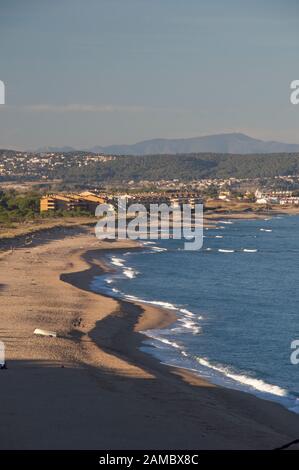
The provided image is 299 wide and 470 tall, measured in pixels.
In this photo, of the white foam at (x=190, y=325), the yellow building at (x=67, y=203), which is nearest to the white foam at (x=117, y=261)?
the white foam at (x=190, y=325)

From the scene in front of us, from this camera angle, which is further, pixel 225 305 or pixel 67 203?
pixel 67 203

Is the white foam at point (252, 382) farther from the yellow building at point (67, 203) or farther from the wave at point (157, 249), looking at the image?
the yellow building at point (67, 203)

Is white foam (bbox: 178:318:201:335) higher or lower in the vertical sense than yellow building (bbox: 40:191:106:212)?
lower

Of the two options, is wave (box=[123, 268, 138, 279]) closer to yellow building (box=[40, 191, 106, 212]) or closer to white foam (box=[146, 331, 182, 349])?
white foam (box=[146, 331, 182, 349])

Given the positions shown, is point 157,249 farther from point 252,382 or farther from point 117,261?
point 252,382

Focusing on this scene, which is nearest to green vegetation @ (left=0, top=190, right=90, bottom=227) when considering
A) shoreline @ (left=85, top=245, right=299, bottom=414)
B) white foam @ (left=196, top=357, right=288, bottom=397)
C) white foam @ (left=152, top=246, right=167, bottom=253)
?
white foam @ (left=152, top=246, right=167, bottom=253)

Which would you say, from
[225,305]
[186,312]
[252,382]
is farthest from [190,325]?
[252,382]
